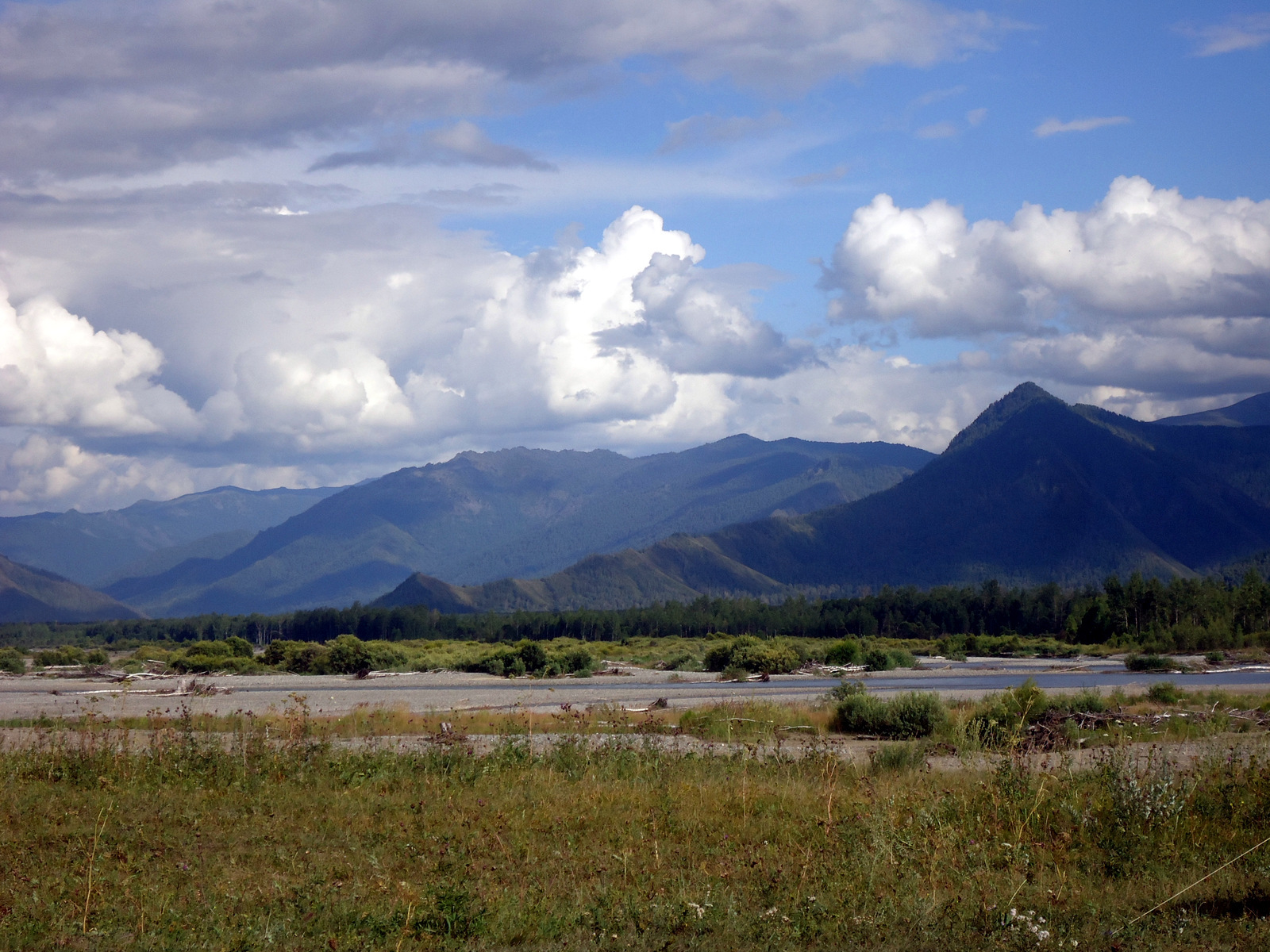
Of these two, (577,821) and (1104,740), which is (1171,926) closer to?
(577,821)

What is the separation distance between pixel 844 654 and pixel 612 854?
6793cm

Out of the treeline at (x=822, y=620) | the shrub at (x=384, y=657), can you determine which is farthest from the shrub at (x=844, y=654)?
the shrub at (x=384, y=657)

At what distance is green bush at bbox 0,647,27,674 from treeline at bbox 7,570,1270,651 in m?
37.2

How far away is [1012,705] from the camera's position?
77.5ft

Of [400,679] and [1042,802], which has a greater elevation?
[1042,802]

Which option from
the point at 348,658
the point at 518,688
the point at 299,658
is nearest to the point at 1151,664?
the point at 518,688

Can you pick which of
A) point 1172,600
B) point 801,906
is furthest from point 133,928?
point 1172,600

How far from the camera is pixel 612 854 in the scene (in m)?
10.1

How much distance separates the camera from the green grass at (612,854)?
26.7 feet

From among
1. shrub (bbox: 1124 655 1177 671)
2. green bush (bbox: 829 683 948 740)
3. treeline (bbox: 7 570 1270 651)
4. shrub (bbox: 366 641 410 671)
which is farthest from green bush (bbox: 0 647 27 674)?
Result: shrub (bbox: 1124 655 1177 671)

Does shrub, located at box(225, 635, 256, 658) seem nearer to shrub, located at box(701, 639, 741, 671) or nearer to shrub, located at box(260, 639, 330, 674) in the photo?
shrub, located at box(260, 639, 330, 674)

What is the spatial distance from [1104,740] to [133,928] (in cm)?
1812

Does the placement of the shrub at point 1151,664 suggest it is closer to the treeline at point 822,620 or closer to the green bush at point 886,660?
the green bush at point 886,660

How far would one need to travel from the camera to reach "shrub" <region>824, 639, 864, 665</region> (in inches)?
2923
